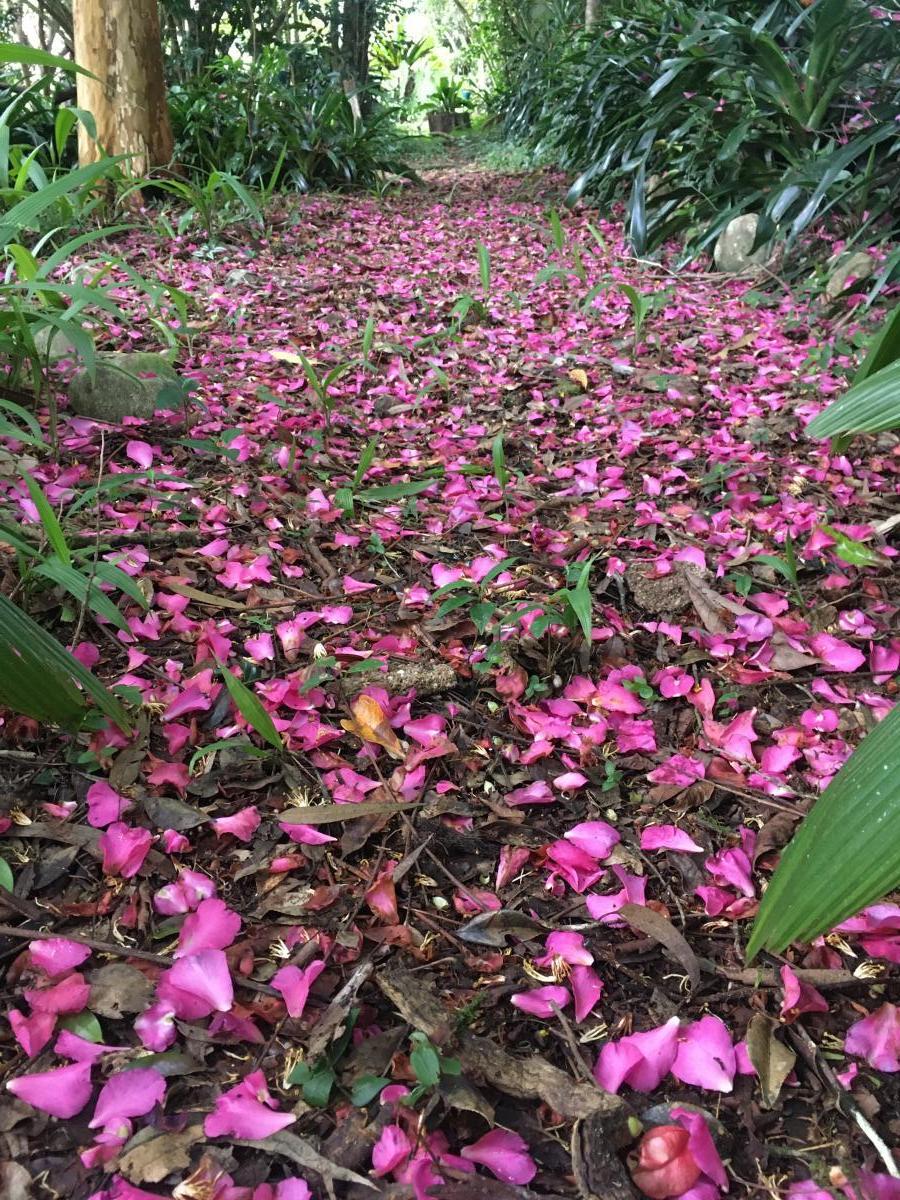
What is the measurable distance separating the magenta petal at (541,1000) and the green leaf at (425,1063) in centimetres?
13

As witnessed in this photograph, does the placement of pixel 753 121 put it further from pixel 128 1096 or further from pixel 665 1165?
pixel 128 1096

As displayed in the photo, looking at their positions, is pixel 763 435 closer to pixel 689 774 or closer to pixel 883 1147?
pixel 689 774

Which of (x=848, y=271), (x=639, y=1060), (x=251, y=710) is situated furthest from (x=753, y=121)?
(x=639, y=1060)

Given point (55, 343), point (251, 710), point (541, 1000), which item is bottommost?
point (541, 1000)

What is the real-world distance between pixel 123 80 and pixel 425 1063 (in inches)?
184

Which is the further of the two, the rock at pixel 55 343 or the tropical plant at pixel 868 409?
the rock at pixel 55 343

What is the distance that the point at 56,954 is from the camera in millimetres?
831

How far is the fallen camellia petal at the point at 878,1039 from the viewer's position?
0.79m

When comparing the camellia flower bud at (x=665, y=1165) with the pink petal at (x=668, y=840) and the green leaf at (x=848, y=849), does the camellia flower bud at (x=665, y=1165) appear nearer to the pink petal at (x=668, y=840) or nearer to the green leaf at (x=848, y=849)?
the green leaf at (x=848, y=849)

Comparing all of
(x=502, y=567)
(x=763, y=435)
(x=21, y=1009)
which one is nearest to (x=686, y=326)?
(x=763, y=435)

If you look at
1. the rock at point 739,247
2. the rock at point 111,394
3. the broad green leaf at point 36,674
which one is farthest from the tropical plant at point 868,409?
the rock at point 739,247

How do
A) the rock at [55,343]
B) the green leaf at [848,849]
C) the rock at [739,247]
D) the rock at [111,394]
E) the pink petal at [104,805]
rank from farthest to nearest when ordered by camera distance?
the rock at [739,247] < the rock at [55,343] < the rock at [111,394] < the pink petal at [104,805] < the green leaf at [848,849]

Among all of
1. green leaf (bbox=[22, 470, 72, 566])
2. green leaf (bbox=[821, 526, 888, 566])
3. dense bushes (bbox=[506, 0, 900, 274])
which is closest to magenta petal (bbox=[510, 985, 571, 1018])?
green leaf (bbox=[22, 470, 72, 566])

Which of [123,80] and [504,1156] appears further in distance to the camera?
[123,80]
